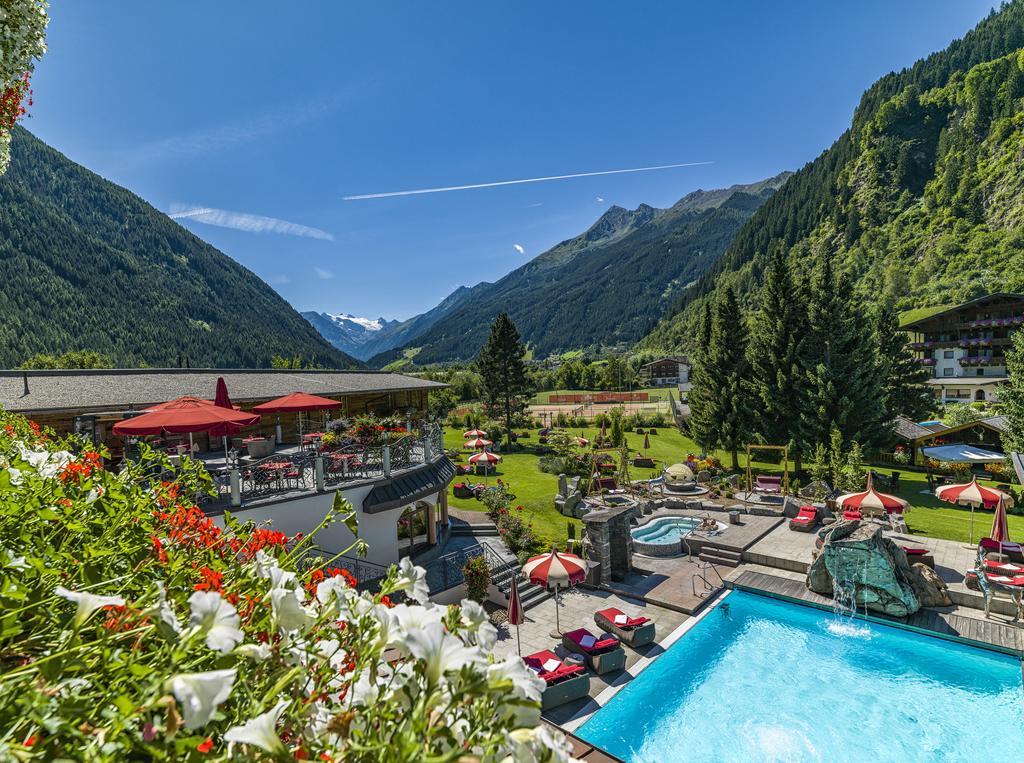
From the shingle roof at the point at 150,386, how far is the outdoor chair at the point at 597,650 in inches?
602

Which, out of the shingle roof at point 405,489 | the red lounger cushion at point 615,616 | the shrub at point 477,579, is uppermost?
the shingle roof at point 405,489

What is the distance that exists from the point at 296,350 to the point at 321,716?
178m

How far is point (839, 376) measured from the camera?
27.8 m

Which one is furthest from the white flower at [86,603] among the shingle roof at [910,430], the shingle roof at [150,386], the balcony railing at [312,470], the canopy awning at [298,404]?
the shingle roof at [910,430]

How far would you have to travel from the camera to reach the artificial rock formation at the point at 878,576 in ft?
44.8

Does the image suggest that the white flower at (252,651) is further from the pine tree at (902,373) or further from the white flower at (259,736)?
the pine tree at (902,373)

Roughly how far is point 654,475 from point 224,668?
3413 cm

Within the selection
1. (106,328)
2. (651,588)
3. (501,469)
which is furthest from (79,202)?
(651,588)

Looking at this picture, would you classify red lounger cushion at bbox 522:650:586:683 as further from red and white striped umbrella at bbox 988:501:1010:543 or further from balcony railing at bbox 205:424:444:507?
red and white striped umbrella at bbox 988:501:1010:543

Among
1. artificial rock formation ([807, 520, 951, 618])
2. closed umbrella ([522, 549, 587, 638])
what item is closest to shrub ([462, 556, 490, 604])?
closed umbrella ([522, 549, 587, 638])

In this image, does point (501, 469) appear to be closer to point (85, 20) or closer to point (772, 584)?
point (772, 584)

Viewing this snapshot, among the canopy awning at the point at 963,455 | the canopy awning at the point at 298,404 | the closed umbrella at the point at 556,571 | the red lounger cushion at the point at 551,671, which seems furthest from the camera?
the canopy awning at the point at 963,455

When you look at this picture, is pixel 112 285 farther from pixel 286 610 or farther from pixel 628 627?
pixel 286 610

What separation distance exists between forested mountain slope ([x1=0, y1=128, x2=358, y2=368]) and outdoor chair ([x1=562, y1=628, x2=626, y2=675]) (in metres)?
112
